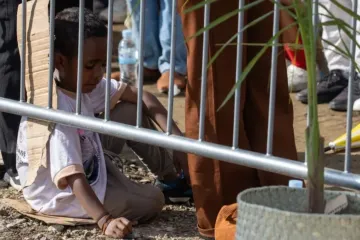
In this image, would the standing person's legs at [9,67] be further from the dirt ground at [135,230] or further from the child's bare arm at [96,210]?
the child's bare arm at [96,210]

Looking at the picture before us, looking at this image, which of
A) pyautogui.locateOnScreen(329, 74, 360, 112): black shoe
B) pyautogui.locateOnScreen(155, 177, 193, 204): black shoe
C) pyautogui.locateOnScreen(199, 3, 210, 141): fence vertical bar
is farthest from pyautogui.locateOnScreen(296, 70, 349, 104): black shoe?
pyautogui.locateOnScreen(199, 3, 210, 141): fence vertical bar

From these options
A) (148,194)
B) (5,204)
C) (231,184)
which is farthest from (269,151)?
(5,204)

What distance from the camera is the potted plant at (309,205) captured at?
3043mm

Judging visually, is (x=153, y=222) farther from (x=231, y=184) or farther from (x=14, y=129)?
(x=14, y=129)

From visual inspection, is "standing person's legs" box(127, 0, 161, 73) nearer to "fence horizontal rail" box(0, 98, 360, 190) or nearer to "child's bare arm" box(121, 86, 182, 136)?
"child's bare arm" box(121, 86, 182, 136)

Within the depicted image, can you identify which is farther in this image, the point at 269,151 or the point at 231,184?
the point at 231,184

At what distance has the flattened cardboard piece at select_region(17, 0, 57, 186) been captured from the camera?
4.53m

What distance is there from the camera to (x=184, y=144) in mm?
4148

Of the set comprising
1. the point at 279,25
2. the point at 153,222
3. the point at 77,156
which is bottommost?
the point at 153,222

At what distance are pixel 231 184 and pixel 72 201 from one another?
71 centimetres

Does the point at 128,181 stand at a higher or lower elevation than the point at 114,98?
lower

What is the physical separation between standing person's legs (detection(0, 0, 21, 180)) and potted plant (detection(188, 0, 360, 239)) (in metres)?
1.98

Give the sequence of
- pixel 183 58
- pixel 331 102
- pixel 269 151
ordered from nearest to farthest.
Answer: pixel 269 151 < pixel 331 102 < pixel 183 58

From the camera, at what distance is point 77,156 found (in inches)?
174
